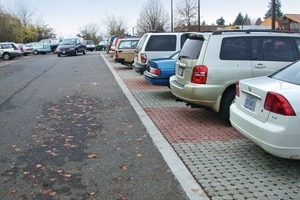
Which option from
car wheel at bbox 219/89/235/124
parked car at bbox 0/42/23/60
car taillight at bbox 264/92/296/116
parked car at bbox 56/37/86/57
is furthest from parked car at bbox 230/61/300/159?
parked car at bbox 56/37/86/57

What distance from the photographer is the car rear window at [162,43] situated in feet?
43.8

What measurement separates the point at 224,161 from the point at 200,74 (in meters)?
2.14

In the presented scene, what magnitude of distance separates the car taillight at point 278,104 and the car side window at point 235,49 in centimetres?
247

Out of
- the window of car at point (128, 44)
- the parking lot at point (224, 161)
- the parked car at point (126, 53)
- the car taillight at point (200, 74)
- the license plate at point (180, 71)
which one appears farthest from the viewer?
the window of car at point (128, 44)

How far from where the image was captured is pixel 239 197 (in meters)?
3.98

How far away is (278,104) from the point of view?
4.36 metres

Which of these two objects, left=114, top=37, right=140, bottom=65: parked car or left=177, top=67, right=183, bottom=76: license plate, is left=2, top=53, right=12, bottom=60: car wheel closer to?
left=114, top=37, right=140, bottom=65: parked car

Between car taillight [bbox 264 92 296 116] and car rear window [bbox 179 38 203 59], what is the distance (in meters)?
2.65

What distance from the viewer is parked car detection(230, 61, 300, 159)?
4.27m

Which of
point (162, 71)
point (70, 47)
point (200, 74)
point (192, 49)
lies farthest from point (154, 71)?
point (70, 47)

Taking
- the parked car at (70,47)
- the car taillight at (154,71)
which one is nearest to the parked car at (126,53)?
the car taillight at (154,71)

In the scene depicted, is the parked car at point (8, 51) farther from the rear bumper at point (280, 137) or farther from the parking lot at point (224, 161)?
the rear bumper at point (280, 137)

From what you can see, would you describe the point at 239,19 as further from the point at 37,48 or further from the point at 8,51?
the point at 8,51

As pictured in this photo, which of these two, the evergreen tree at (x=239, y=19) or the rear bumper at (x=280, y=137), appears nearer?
the rear bumper at (x=280, y=137)
